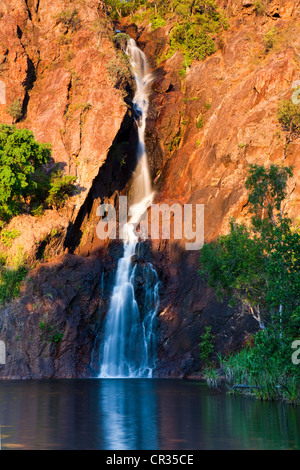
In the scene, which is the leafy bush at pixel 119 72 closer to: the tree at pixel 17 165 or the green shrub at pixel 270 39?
the tree at pixel 17 165

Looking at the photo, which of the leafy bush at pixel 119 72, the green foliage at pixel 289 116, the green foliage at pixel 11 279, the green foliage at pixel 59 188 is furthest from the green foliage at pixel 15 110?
the green foliage at pixel 289 116

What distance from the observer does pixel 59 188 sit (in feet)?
155

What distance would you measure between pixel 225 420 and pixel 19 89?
46.8 m

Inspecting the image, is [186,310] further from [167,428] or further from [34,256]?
[167,428]

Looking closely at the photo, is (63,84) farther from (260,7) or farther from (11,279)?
(260,7)

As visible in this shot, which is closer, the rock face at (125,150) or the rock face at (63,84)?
the rock face at (125,150)

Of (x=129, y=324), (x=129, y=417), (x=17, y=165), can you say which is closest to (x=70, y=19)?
(x=17, y=165)

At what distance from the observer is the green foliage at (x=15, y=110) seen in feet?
178

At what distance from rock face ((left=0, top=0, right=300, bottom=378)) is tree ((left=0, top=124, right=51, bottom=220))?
1.89 m

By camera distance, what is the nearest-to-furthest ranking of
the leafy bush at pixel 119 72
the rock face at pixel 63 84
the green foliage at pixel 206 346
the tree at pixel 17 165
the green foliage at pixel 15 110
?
the green foliage at pixel 206 346, the tree at pixel 17 165, the rock face at pixel 63 84, the green foliage at pixel 15 110, the leafy bush at pixel 119 72

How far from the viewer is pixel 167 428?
1720cm

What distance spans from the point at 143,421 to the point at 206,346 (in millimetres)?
21950

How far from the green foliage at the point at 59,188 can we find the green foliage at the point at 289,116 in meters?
19.7
